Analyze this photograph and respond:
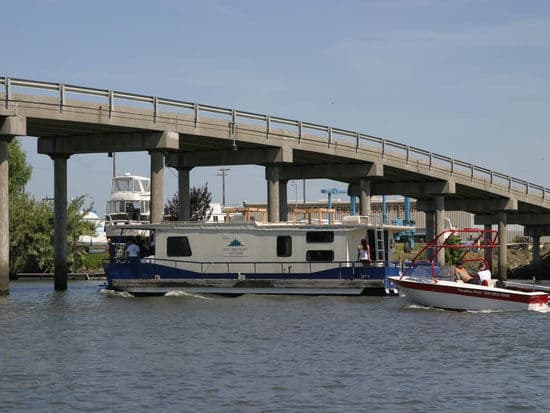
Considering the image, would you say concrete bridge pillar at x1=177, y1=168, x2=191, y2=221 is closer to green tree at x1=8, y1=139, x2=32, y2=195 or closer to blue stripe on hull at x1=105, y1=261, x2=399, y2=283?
blue stripe on hull at x1=105, y1=261, x2=399, y2=283

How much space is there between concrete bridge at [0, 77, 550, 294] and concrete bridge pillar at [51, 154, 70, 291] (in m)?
0.05

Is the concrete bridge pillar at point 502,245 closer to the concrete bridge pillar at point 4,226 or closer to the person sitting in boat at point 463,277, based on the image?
the person sitting in boat at point 463,277

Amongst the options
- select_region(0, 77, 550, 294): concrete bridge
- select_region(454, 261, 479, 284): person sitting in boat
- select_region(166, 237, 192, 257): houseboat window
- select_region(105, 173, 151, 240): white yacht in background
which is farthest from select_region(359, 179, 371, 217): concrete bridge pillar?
select_region(105, 173, 151, 240): white yacht in background

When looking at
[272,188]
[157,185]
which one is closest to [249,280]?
[157,185]

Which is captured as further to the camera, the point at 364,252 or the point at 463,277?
the point at 364,252

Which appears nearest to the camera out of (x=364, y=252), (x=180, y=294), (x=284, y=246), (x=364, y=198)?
(x=364, y=252)

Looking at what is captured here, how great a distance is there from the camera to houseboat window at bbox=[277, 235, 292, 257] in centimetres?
4531

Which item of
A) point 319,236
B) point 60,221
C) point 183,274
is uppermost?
point 60,221

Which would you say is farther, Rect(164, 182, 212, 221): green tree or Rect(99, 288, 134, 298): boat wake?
Rect(164, 182, 212, 221): green tree

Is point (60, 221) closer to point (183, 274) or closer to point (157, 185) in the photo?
point (157, 185)

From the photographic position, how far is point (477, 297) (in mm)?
38406

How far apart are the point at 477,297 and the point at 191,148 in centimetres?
2497

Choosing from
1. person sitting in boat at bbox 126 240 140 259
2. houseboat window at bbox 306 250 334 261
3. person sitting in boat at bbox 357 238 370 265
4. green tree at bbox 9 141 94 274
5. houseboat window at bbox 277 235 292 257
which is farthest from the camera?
green tree at bbox 9 141 94 274

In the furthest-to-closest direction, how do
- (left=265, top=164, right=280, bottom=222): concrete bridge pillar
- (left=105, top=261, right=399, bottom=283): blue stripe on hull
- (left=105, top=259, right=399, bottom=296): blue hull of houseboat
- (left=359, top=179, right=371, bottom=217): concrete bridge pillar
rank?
(left=359, top=179, right=371, bottom=217): concrete bridge pillar
(left=265, top=164, right=280, bottom=222): concrete bridge pillar
(left=105, top=261, right=399, bottom=283): blue stripe on hull
(left=105, top=259, right=399, bottom=296): blue hull of houseboat
